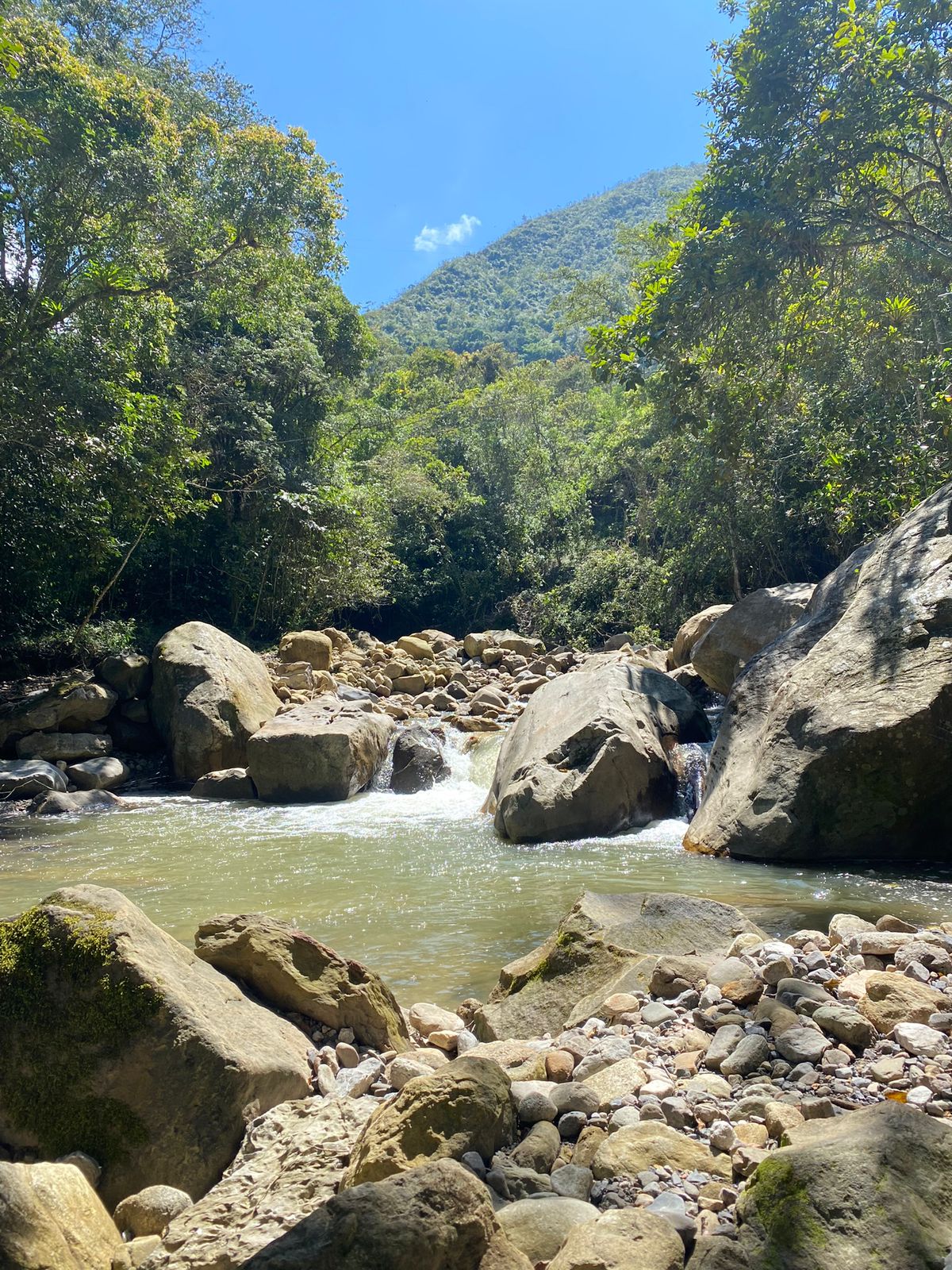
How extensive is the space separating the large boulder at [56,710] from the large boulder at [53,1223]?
11832mm

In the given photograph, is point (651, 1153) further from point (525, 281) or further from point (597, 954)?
point (525, 281)

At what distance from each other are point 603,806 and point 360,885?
2.89 metres

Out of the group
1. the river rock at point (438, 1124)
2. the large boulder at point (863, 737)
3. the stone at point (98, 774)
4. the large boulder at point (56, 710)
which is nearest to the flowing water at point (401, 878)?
the large boulder at point (863, 737)

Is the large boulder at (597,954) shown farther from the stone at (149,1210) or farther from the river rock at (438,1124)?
the stone at (149,1210)

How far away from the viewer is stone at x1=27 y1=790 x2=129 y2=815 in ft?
37.6

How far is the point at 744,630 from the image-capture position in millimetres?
11672

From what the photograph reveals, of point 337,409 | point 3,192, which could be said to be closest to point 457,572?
point 337,409

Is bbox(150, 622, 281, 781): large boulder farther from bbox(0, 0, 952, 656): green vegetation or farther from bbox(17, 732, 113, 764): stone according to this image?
bbox(0, 0, 952, 656): green vegetation

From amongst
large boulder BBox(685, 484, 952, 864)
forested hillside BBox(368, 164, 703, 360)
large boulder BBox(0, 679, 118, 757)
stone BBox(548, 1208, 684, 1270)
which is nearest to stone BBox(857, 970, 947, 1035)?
stone BBox(548, 1208, 684, 1270)

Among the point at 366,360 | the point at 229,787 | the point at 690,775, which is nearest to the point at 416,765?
the point at 229,787

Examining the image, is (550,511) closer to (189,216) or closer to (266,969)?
(189,216)

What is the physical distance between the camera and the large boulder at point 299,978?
4062mm

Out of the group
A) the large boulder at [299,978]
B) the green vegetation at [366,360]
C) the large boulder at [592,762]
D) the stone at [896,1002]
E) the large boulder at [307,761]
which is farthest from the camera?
the large boulder at [307,761]

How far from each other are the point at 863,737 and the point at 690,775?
312cm
